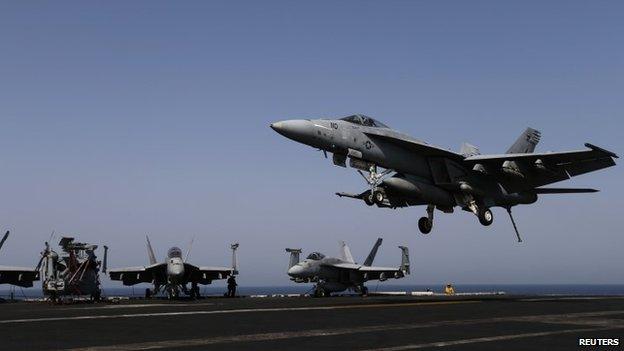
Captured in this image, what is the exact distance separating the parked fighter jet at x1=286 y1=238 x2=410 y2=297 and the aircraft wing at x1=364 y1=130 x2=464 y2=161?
27.8 m

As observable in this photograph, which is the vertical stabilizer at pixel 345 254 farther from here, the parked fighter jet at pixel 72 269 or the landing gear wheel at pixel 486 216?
the landing gear wheel at pixel 486 216

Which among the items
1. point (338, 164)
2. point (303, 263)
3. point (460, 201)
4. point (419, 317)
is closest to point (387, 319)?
point (419, 317)

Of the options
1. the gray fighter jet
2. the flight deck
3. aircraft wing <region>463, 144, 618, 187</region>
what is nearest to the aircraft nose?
the gray fighter jet

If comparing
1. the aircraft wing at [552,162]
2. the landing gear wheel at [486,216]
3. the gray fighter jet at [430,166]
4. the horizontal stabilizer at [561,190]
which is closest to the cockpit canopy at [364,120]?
the gray fighter jet at [430,166]

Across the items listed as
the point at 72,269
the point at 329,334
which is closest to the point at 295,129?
the point at 329,334

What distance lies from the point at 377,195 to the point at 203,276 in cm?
3145

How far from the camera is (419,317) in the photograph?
74.0 ft

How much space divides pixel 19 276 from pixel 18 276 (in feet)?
0.28

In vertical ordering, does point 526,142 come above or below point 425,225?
above

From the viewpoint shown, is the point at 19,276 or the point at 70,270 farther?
the point at 19,276

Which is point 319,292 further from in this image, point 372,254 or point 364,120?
point 364,120

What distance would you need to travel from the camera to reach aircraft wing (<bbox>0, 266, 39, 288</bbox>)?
187 feet

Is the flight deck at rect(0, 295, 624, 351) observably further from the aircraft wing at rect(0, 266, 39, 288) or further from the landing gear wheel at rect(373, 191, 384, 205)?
the aircraft wing at rect(0, 266, 39, 288)

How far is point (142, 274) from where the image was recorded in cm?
5822
